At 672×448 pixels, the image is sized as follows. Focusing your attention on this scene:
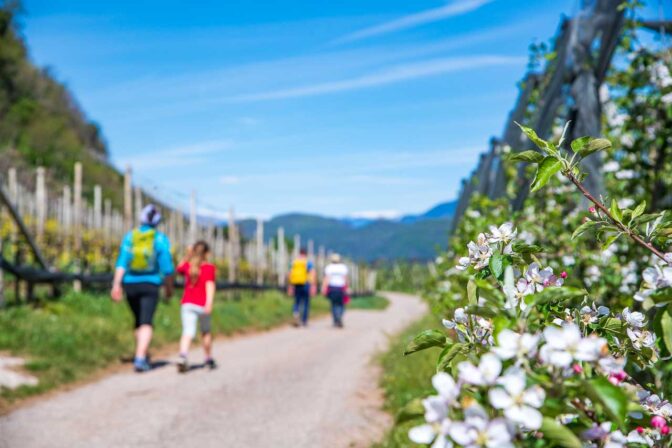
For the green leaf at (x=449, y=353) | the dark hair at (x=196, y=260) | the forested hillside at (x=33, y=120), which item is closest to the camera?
the green leaf at (x=449, y=353)

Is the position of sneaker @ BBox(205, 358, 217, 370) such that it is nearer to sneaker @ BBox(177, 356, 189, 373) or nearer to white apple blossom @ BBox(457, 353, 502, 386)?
sneaker @ BBox(177, 356, 189, 373)

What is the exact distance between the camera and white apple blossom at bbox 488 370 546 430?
40.8 inches

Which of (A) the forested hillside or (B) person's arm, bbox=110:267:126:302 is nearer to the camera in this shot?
(B) person's arm, bbox=110:267:126:302

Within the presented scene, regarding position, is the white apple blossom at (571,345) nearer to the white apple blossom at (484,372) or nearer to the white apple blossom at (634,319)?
the white apple blossom at (484,372)

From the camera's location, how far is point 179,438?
5.01m

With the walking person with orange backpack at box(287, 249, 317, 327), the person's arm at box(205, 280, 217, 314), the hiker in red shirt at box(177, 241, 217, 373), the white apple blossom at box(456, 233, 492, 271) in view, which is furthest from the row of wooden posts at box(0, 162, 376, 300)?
the white apple blossom at box(456, 233, 492, 271)

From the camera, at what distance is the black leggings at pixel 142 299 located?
787 centimetres


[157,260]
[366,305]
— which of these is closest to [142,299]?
[157,260]

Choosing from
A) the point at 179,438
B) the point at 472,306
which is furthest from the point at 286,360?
the point at 472,306

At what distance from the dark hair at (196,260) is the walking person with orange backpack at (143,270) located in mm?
242

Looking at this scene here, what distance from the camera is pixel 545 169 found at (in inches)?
62.9

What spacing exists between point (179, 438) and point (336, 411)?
1634mm

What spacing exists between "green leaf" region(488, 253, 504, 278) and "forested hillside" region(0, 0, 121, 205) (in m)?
37.6

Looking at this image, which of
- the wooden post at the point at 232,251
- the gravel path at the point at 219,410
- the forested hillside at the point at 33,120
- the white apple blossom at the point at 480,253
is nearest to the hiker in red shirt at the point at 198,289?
the gravel path at the point at 219,410
